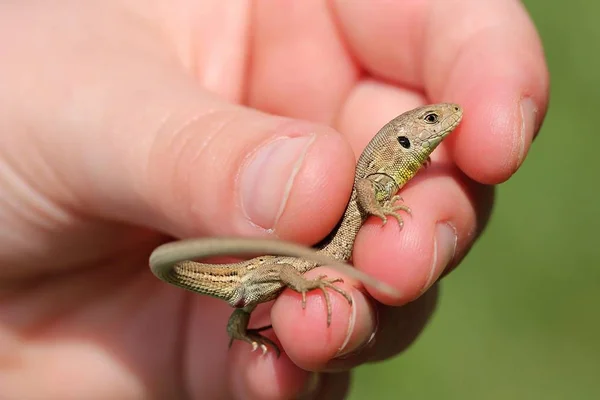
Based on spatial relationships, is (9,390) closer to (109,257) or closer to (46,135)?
(109,257)

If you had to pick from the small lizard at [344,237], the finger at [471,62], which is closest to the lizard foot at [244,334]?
the small lizard at [344,237]

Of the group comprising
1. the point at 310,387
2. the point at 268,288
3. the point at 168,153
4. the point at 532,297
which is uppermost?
the point at 168,153

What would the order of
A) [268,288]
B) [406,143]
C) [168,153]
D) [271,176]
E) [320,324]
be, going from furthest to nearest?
1. [406,143]
2. [268,288]
3. [320,324]
4. [168,153]
5. [271,176]

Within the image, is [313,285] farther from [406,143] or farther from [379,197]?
[406,143]

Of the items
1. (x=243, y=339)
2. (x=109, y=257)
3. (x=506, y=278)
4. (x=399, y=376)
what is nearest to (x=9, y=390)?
(x=109, y=257)

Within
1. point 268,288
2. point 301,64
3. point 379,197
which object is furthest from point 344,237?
point 301,64

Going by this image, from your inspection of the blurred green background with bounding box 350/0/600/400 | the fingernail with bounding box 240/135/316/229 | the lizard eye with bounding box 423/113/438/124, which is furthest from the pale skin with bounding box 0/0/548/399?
the blurred green background with bounding box 350/0/600/400

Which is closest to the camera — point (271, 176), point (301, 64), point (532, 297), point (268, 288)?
point (271, 176)
